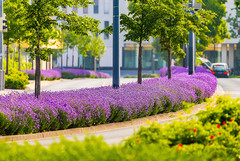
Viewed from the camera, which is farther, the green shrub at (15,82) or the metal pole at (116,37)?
the green shrub at (15,82)

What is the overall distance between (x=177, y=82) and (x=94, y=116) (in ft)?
29.3

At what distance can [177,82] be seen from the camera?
23469mm

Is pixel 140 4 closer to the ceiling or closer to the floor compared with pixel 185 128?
closer to the ceiling

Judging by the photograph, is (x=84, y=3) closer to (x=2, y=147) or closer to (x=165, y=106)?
(x=165, y=106)

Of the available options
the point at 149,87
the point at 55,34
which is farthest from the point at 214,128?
the point at 55,34

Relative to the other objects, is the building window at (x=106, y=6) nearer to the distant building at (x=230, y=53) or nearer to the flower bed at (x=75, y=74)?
the distant building at (x=230, y=53)

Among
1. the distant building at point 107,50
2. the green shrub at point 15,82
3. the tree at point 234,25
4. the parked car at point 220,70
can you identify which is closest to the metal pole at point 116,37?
the green shrub at point 15,82

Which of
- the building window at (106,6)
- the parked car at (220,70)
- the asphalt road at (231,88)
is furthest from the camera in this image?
the building window at (106,6)

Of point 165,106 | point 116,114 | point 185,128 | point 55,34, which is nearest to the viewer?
point 185,128

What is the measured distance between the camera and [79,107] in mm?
14984

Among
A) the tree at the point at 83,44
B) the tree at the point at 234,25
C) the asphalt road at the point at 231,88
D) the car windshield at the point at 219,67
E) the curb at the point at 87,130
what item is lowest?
the curb at the point at 87,130

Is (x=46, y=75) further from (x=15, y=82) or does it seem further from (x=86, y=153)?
(x=86, y=153)

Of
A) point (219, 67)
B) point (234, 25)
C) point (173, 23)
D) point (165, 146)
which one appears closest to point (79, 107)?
point (165, 146)

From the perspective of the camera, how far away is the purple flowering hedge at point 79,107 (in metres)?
13.7
